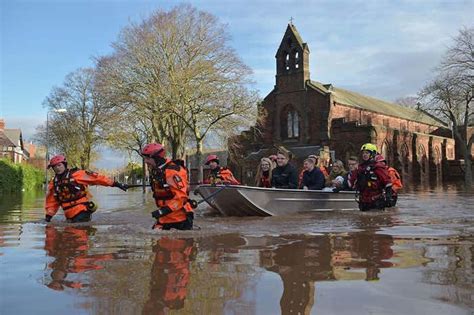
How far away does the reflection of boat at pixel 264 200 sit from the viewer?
11.7m

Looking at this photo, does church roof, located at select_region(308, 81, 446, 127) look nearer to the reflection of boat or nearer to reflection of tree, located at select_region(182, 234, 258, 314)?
the reflection of boat

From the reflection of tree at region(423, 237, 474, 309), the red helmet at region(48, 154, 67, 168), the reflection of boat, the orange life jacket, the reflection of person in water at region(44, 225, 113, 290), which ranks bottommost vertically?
the reflection of tree at region(423, 237, 474, 309)

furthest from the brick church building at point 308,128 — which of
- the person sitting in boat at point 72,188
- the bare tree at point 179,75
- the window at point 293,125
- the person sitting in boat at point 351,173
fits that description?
the person sitting in boat at point 72,188

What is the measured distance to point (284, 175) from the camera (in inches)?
499

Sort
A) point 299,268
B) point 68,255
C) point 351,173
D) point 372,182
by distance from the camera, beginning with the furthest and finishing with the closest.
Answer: point 351,173 < point 372,182 < point 68,255 < point 299,268

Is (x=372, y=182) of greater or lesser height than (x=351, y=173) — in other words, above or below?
below

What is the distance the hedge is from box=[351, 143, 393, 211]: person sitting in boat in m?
25.9

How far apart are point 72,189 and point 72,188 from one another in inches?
1.3

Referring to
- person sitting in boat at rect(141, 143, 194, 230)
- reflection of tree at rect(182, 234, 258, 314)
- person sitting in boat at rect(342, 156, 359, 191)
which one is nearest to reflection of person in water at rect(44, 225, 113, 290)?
reflection of tree at rect(182, 234, 258, 314)

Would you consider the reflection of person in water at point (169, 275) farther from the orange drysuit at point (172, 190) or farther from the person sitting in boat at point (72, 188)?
the person sitting in boat at point (72, 188)

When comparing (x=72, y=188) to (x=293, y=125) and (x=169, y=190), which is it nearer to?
(x=169, y=190)

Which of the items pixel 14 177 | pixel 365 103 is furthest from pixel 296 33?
pixel 14 177

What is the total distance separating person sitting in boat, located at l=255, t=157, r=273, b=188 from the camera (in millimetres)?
12844

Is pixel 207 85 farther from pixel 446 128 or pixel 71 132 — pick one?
pixel 446 128
